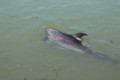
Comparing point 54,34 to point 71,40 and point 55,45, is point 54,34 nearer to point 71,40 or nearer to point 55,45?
→ point 55,45

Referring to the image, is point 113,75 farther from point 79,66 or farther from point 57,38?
point 57,38

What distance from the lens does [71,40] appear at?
356 inches

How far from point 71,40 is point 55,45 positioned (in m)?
0.65

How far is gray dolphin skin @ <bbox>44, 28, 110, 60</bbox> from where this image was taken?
334 inches

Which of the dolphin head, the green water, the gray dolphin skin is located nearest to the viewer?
the green water

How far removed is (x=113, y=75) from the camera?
25.0 ft

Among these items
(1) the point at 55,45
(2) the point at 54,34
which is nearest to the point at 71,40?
(1) the point at 55,45

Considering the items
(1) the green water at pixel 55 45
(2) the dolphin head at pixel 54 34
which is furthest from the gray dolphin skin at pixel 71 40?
(1) the green water at pixel 55 45

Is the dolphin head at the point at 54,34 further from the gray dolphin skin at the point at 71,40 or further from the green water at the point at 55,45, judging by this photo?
the green water at the point at 55,45

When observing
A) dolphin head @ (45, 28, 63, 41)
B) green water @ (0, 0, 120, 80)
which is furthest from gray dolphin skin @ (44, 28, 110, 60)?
green water @ (0, 0, 120, 80)

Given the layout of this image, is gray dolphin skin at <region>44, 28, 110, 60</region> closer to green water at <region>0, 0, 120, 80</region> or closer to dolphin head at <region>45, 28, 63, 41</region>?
dolphin head at <region>45, 28, 63, 41</region>

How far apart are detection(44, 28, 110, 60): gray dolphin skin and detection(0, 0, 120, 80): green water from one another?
20cm

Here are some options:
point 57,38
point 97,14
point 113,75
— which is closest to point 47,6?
point 97,14

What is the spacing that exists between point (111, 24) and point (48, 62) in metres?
3.66
